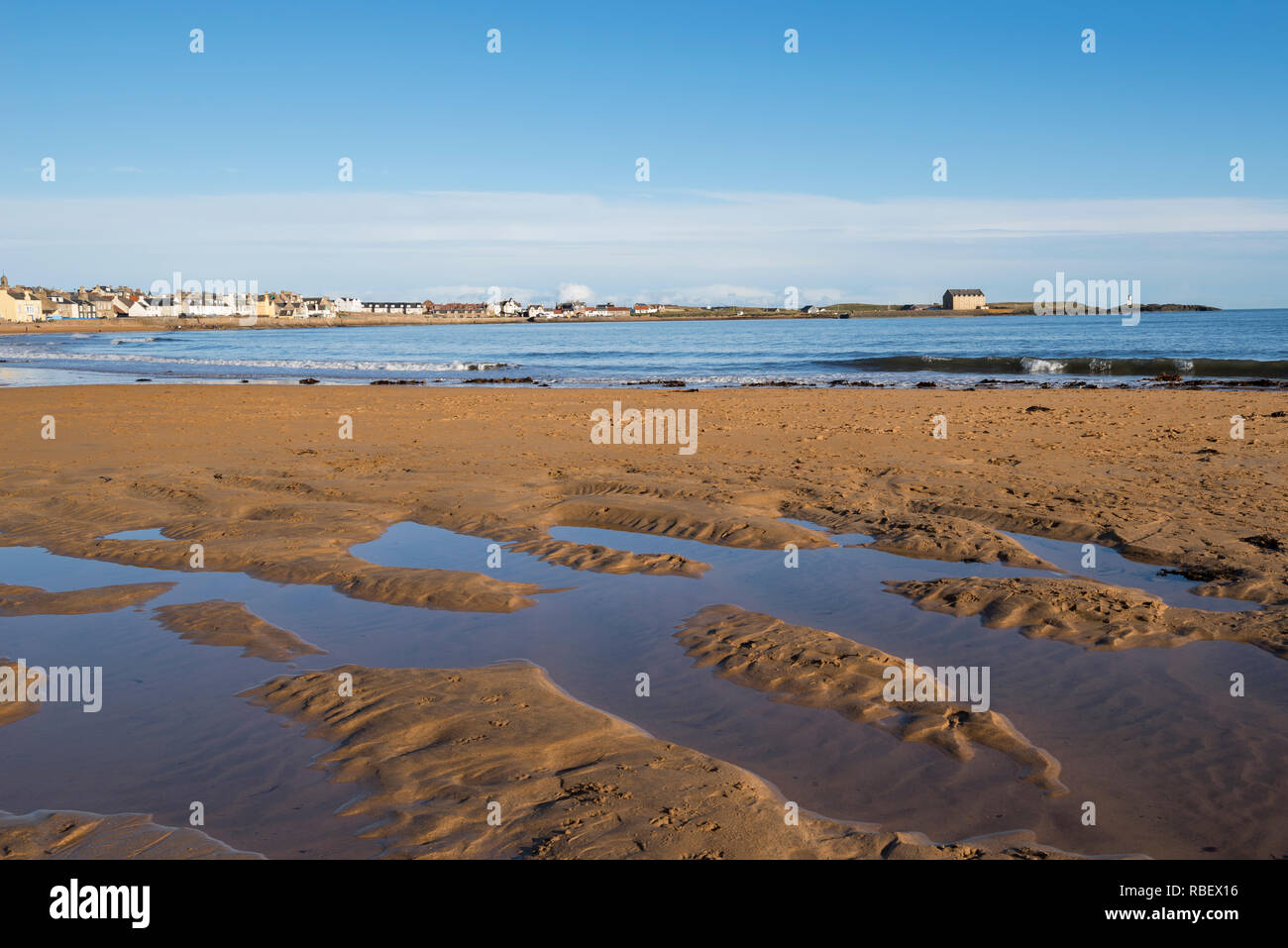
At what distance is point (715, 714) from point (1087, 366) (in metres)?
37.6

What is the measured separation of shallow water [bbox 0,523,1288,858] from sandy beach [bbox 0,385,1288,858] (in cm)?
12

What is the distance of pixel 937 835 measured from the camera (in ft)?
13.2

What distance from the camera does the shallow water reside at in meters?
4.24

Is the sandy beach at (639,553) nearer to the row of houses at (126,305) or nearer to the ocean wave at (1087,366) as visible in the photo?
the ocean wave at (1087,366)

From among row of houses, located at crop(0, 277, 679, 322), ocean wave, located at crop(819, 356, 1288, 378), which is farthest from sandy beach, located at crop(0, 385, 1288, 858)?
row of houses, located at crop(0, 277, 679, 322)

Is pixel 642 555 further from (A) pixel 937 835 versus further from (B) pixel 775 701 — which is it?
(A) pixel 937 835

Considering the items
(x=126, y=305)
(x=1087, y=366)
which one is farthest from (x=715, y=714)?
(x=126, y=305)

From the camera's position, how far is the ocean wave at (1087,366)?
110 ft

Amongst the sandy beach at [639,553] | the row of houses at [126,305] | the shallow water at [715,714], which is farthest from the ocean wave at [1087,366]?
the row of houses at [126,305]

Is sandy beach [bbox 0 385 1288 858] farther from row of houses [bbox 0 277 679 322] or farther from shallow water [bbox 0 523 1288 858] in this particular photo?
row of houses [bbox 0 277 679 322]

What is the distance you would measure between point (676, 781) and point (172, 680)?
3.60 m

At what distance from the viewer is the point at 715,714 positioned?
5379 mm

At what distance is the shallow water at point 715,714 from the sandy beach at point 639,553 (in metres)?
0.12

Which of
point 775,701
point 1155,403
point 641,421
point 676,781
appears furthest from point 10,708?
point 1155,403
